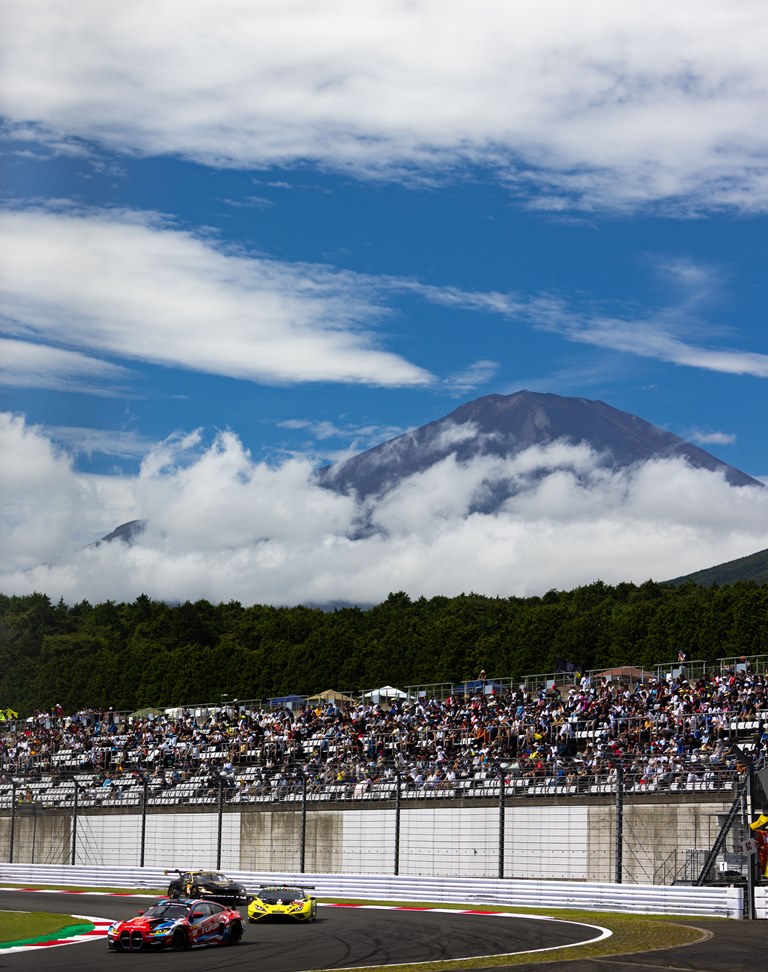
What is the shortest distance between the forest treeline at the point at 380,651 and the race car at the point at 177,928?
251 ft

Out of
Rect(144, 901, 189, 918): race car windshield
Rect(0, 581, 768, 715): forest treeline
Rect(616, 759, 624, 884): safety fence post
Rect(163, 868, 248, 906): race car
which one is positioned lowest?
Rect(163, 868, 248, 906): race car

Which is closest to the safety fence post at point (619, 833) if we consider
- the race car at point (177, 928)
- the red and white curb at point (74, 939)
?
the race car at point (177, 928)

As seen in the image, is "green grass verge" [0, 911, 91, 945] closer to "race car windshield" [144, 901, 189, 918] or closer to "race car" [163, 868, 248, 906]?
"race car" [163, 868, 248, 906]

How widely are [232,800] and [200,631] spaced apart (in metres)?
133

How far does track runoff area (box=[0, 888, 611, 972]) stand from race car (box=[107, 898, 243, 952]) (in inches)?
14.1

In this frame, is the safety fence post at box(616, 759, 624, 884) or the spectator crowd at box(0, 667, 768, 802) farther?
the spectator crowd at box(0, 667, 768, 802)

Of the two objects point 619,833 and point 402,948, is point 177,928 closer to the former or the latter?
point 402,948

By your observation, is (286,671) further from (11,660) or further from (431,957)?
(431,957)

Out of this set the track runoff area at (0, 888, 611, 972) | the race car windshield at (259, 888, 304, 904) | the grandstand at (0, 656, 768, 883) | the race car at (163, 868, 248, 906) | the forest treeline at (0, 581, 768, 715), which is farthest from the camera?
the forest treeline at (0, 581, 768, 715)

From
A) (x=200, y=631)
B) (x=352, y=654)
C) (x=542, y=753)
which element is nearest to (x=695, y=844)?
(x=542, y=753)

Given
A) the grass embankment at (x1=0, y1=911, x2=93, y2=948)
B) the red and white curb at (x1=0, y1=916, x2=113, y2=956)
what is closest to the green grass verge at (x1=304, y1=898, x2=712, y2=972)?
the red and white curb at (x1=0, y1=916, x2=113, y2=956)

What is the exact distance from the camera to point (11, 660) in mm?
146250

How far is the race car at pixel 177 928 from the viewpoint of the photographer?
79.4 ft

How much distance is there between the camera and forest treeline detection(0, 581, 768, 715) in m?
106
